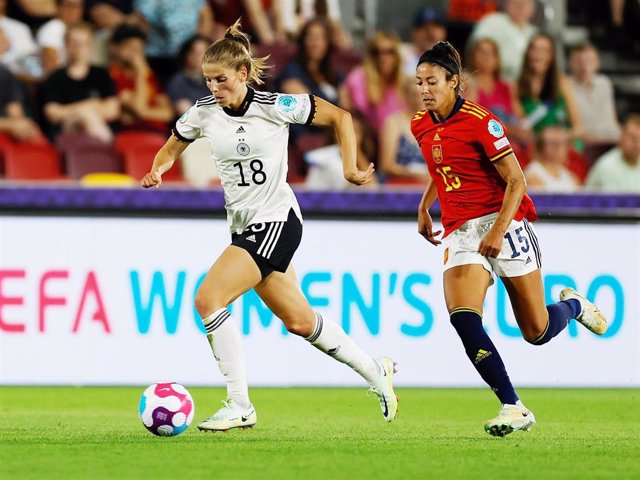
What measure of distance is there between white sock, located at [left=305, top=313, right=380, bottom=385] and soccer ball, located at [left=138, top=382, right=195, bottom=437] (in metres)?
0.86

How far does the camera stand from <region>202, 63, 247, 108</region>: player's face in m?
6.99

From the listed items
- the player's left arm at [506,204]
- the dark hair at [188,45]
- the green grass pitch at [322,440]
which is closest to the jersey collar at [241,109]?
the player's left arm at [506,204]

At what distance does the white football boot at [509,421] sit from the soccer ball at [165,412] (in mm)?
1552

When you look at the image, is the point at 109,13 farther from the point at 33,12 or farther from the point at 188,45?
the point at 188,45

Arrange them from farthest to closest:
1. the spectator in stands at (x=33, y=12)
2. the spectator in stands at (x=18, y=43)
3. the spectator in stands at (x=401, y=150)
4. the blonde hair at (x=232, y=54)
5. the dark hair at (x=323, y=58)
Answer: the spectator in stands at (x=33, y=12) < the dark hair at (x=323, y=58) < the spectator in stands at (x=18, y=43) < the spectator in stands at (x=401, y=150) < the blonde hair at (x=232, y=54)

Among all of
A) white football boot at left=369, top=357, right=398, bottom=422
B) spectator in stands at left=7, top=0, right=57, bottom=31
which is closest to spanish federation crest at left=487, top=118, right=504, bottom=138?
white football boot at left=369, top=357, right=398, bottom=422

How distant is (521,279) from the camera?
7.30 meters

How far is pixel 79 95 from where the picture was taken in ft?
40.4

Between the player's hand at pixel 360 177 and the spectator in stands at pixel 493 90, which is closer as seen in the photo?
the player's hand at pixel 360 177

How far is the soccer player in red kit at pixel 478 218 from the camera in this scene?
700 cm

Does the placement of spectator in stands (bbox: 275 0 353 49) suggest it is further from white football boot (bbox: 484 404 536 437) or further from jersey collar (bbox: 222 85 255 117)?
white football boot (bbox: 484 404 536 437)

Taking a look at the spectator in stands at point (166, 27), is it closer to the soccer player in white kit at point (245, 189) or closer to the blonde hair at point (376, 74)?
the blonde hair at point (376, 74)

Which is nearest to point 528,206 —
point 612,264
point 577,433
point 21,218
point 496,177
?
point 496,177

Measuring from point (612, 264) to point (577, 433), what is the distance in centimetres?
344
